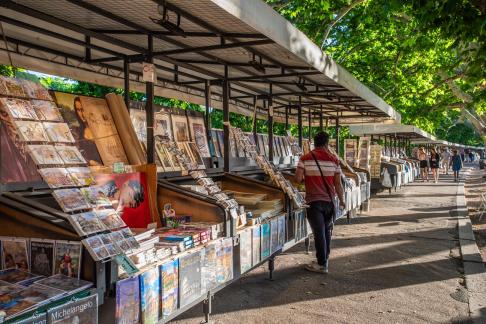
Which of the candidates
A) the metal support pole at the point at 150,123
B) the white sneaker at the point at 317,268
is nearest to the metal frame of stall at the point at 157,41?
the metal support pole at the point at 150,123

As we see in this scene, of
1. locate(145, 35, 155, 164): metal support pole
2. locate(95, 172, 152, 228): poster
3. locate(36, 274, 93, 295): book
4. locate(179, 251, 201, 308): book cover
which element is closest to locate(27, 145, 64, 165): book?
locate(36, 274, 93, 295): book

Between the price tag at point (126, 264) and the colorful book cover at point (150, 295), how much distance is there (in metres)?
0.11

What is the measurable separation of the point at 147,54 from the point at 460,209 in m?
11.1

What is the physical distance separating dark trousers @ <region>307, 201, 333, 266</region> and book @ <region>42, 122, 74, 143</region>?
150 inches

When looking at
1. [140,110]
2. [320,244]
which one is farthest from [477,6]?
[140,110]

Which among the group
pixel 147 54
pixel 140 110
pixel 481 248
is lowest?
pixel 481 248

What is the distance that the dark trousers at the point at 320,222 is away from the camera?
19.3ft

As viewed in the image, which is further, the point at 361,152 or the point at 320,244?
the point at 361,152

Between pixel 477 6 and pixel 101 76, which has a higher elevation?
pixel 477 6

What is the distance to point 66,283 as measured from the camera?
229cm

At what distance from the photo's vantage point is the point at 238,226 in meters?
4.33

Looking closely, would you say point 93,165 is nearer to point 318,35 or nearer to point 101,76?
point 101,76

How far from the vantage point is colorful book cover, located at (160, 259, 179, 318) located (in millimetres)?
2941

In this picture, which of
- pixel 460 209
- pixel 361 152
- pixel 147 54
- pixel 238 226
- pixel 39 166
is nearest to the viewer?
pixel 39 166
